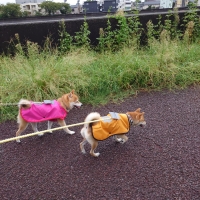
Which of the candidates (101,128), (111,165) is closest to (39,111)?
(101,128)

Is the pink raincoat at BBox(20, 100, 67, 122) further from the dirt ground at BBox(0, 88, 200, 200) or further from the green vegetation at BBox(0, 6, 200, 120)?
the green vegetation at BBox(0, 6, 200, 120)

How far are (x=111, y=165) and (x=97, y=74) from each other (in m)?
2.35

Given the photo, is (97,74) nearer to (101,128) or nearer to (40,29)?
(101,128)

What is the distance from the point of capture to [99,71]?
4484mm

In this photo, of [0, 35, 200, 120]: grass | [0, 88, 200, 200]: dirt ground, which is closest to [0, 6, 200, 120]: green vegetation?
[0, 35, 200, 120]: grass

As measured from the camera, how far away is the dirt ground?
2.17 meters

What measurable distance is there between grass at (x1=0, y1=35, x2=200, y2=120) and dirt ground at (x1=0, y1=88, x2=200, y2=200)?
82 centimetres

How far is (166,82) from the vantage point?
4449 millimetres

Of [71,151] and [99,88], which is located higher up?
[99,88]

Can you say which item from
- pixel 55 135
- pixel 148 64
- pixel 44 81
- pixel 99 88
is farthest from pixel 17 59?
pixel 148 64

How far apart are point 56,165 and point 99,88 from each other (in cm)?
211

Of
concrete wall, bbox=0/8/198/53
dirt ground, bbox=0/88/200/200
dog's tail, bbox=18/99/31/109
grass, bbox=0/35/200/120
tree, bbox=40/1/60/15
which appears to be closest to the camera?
dirt ground, bbox=0/88/200/200

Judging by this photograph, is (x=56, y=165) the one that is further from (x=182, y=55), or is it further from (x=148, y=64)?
(x=182, y=55)

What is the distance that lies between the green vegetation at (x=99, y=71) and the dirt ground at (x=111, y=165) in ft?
2.83
